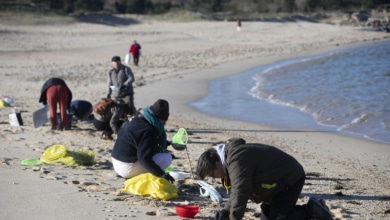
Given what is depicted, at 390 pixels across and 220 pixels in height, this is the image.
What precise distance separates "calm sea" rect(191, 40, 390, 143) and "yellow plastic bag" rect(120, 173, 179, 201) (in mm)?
6743

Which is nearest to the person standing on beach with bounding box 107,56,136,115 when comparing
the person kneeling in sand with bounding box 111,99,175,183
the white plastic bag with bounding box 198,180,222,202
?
the person kneeling in sand with bounding box 111,99,175,183

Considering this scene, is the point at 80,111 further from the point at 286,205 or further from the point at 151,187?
the point at 286,205

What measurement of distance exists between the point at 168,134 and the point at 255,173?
7.32 metres

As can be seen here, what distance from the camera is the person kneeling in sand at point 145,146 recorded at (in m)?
7.50

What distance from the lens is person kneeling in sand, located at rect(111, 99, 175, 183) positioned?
24.6 ft

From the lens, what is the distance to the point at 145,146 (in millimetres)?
7488

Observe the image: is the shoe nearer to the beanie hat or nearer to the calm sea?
the beanie hat

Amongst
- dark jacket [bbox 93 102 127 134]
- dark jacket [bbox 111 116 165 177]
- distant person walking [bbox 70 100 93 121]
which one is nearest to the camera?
dark jacket [bbox 111 116 165 177]

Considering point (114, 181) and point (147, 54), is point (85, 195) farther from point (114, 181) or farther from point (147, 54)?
point (147, 54)

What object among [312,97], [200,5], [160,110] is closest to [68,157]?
[160,110]

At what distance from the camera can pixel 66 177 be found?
8297mm

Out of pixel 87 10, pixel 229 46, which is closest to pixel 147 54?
pixel 229 46

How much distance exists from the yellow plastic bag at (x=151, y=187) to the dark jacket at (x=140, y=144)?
120 mm

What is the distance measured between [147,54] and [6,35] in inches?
325
